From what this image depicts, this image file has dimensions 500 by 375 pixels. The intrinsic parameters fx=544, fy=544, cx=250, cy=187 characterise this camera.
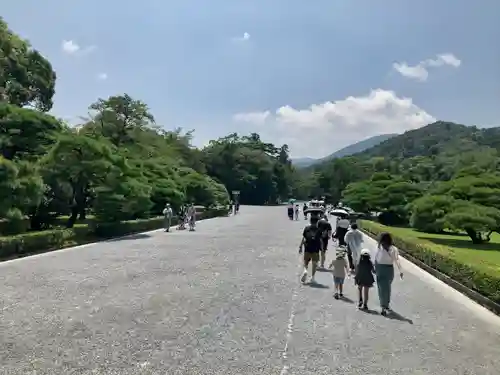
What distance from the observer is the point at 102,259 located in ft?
55.9

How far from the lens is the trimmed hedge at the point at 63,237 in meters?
17.7

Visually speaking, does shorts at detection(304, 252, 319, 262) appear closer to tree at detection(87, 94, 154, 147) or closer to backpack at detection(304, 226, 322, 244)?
backpack at detection(304, 226, 322, 244)

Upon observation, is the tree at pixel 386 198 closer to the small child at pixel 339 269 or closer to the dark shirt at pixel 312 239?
the dark shirt at pixel 312 239

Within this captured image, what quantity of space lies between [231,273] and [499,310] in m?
6.45

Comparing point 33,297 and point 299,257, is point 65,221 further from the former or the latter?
point 33,297

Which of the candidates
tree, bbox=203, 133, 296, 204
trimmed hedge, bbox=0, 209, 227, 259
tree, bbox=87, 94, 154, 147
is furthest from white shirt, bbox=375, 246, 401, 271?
tree, bbox=203, 133, 296, 204

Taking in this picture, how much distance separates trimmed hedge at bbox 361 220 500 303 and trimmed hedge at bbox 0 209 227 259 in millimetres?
13133

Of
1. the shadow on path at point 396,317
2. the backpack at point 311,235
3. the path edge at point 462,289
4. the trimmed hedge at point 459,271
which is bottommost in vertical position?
the path edge at point 462,289

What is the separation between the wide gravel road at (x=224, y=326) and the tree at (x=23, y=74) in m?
21.5

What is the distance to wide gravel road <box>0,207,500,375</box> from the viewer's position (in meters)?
6.20

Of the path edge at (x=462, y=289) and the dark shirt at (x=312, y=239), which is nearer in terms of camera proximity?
the path edge at (x=462, y=289)

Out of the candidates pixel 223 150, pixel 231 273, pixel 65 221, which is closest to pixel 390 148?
pixel 223 150

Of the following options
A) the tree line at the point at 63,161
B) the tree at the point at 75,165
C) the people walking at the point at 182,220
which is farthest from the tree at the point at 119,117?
the tree at the point at 75,165

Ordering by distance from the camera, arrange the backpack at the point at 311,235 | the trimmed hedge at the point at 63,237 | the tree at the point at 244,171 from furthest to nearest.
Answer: the tree at the point at 244,171 < the trimmed hedge at the point at 63,237 < the backpack at the point at 311,235
